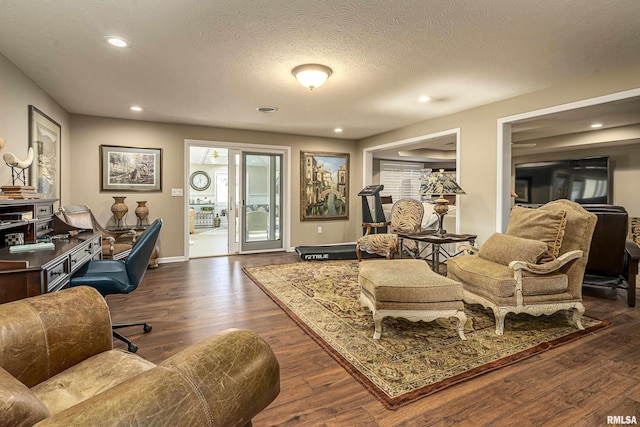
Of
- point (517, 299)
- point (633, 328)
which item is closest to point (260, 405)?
point (517, 299)

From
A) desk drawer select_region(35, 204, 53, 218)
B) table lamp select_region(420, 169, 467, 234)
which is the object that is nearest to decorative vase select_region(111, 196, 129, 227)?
desk drawer select_region(35, 204, 53, 218)

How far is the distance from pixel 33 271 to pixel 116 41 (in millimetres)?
1853

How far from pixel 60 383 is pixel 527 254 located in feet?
9.95

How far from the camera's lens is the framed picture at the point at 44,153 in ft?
10.8

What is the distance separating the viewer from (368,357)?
218 centimetres

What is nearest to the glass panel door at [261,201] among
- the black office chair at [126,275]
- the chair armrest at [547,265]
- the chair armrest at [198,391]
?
the black office chair at [126,275]

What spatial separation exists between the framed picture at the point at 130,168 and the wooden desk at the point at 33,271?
3.22 meters

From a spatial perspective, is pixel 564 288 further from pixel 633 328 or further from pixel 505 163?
pixel 505 163

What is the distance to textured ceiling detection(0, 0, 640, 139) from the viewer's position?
214cm

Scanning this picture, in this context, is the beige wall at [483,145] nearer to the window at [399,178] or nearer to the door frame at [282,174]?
the door frame at [282,174]

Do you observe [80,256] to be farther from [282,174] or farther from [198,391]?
[282,174]

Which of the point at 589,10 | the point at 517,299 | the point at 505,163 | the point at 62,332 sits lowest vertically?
the point at 517,299

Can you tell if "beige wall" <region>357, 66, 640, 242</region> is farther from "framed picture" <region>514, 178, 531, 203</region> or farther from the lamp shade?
"framed picture" <region>514, 178, 531, 203</region>

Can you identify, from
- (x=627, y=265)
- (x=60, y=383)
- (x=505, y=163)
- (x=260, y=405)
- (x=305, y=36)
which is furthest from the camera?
(x=505, y=163)
